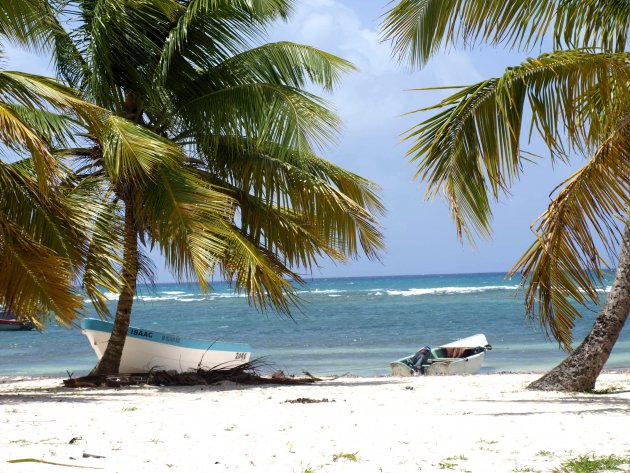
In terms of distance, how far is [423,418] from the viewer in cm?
743

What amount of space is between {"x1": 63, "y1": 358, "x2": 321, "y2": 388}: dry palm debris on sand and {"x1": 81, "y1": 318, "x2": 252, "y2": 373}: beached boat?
30 cm

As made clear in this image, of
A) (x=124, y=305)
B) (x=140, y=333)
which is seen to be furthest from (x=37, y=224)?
(x=140, y=333)

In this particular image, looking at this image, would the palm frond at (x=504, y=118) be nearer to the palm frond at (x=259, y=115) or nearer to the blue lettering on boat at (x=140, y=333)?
the palm frond at (x=259, y=115)

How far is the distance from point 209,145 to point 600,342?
591 centimetres

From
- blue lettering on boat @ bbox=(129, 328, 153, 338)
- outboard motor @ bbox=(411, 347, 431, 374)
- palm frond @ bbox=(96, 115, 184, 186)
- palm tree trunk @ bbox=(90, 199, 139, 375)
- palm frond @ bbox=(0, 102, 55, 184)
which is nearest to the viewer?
palm frond @ bbox=(0, 102, 55, 184)

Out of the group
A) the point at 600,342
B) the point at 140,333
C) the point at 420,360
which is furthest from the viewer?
the point at 420,360

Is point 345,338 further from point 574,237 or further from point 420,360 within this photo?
point 574,237

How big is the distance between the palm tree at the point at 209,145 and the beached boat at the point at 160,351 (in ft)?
2.70

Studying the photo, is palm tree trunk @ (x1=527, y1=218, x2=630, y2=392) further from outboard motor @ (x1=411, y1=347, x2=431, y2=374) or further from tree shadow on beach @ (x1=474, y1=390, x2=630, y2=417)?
outboard motor @ (x1=411, y1=347, x2=431, y2=374)

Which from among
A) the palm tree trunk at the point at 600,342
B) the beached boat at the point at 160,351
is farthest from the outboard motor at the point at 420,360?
the palm tree trunk at the point at 600,342

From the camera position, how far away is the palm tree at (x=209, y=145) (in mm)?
10328

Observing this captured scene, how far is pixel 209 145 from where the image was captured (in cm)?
1166

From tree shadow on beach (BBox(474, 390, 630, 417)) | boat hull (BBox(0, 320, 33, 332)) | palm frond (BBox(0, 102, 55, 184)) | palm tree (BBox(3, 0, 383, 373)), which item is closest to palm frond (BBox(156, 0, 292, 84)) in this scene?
palm tree (BBox(3, 0, 383, 373))

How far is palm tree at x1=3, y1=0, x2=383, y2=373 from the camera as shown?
10328mm
